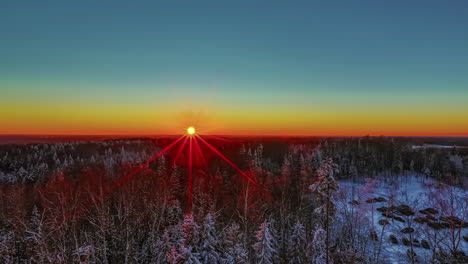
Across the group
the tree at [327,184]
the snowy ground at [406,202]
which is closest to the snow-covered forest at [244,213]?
the tree at [327,184]

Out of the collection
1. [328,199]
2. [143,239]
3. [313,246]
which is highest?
[328,199]

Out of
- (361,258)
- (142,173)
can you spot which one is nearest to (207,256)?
(361,258)

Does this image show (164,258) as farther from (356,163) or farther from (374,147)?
(374,147)

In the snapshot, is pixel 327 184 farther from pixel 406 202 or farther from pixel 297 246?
pixel 406 202

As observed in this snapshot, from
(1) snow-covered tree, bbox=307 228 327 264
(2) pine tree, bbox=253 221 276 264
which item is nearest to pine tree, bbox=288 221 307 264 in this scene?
(1) snow-covered tree, bbox=307 228 327 264

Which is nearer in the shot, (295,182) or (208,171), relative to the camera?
(295,182)

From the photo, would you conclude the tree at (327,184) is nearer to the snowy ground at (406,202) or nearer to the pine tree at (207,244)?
the snowy ground at (406,202)

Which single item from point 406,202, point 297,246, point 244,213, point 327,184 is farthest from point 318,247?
point 406,202
